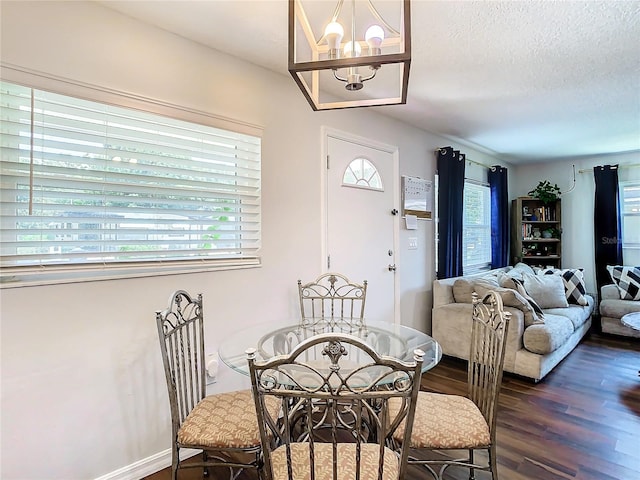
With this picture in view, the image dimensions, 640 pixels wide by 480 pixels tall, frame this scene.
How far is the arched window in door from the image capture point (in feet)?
9.78

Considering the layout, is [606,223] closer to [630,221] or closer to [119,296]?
[630,221]

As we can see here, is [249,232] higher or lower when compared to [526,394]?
higher

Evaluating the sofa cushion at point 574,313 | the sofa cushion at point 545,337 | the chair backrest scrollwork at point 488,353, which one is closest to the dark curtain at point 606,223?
the sofa cushion at point 574,313

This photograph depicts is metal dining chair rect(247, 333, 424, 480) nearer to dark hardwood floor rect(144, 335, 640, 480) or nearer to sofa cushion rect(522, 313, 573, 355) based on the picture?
dark hardwood floor rect(144, 335, 640, 480)

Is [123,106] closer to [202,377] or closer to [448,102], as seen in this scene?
[202,377]

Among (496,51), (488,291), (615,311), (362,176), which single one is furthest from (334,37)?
(615,311)

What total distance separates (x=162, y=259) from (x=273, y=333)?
77 cm

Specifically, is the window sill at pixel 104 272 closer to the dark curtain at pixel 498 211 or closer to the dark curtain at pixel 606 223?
the dark curtain at pixel 498 211

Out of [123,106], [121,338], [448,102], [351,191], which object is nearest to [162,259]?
[121,338]

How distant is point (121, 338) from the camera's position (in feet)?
5.91

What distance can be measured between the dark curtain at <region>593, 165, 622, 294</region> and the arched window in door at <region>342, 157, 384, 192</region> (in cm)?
387

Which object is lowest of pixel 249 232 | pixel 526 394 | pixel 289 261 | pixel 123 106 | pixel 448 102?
pixel 526 394

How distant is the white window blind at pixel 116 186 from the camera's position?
1.54 metres

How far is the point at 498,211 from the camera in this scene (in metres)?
5.10
